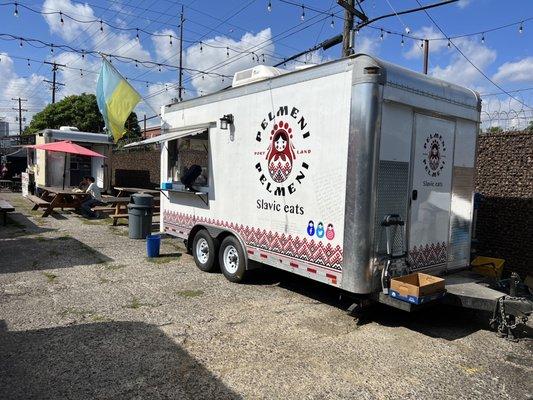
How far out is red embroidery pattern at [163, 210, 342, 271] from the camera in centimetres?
523

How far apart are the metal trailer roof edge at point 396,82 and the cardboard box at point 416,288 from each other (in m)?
2.12

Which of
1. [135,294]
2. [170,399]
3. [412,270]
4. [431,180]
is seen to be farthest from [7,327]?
[431,180]

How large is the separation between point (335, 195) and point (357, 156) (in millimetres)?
553

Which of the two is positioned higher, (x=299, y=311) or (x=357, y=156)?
(x=357, y=156)

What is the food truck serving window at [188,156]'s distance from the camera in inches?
306

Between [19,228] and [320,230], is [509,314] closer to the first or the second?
[320,230]

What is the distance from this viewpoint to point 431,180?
5.72 meters

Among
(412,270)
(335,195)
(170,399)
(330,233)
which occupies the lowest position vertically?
(170,399)

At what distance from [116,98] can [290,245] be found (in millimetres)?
6940

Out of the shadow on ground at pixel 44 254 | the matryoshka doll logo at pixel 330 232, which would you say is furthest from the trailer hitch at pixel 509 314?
the shadow on ground at pixel 44 254

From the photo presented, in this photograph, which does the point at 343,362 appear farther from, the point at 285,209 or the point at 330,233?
the point at 285,209

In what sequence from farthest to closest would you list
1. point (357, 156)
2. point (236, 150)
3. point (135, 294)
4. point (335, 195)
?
point (236, 150), point (135, 294), point (335, 195), point (357, 156)

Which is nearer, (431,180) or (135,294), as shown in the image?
(431,180)

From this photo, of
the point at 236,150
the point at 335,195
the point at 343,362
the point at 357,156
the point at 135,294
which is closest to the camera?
the point at 343,362
